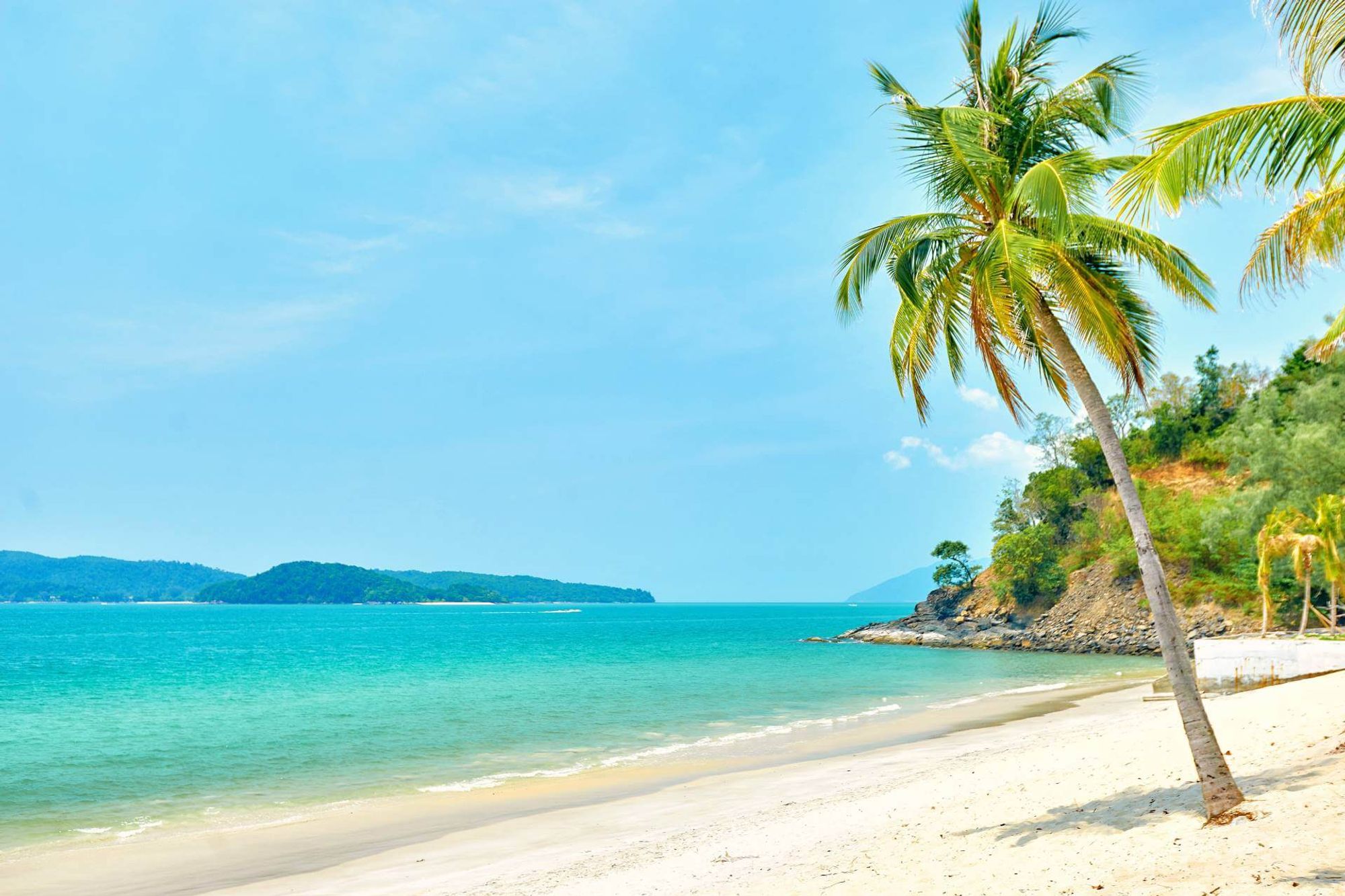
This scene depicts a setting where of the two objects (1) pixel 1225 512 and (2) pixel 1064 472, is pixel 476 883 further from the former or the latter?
(2) pixel 1064 472

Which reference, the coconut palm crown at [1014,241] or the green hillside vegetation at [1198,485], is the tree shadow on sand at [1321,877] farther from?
the green hillside vegetation at [1198,485]

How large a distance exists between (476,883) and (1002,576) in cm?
6641

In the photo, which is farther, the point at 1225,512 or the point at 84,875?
the point at 1225,512

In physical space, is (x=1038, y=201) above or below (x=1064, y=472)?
below

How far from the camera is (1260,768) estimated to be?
948 cm

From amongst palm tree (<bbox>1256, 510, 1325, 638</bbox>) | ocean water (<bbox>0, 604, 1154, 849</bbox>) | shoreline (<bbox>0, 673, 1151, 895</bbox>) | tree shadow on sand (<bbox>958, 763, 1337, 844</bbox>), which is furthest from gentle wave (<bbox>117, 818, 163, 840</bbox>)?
palm tree (<bbox>1256, 510, 1325, 638</bbox>)

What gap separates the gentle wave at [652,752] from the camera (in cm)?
1823

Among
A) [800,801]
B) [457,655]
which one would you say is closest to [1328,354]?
[800,801]

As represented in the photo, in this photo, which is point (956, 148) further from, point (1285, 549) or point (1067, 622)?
point (1067, 622)

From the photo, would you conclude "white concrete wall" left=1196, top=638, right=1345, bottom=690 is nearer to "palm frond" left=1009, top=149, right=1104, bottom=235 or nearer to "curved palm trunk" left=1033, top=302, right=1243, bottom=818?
"curved palm trunk" left=1033, top=302, right=1243, bottom=818

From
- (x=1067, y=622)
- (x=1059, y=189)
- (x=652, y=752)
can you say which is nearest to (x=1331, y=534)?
(x=652, y=752)

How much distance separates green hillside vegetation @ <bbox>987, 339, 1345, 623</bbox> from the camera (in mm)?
40094

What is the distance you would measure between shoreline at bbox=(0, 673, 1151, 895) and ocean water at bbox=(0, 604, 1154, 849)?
94cm

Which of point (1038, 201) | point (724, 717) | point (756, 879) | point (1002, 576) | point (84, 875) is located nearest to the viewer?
point (1038, 201)
